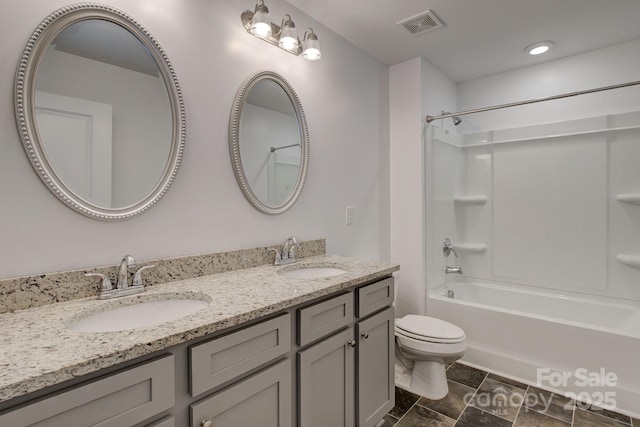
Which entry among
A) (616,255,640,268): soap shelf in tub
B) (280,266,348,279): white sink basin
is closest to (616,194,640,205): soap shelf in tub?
(616,255,640,268): soap shelf in tub

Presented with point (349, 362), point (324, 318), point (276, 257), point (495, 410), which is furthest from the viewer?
point (495, 410)

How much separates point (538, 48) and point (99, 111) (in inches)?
115

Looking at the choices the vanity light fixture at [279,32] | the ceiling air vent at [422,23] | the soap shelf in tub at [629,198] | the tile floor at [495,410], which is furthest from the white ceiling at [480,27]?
the tile floor at [495,410]

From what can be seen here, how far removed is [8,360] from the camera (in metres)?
0.69

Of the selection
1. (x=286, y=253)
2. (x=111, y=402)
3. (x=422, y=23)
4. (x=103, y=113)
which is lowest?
(x=111, y=402)

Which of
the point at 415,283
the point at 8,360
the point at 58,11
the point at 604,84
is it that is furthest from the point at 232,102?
the point at 604,84

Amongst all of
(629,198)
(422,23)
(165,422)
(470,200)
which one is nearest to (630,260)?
(629,198)

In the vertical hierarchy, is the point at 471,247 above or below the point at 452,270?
above

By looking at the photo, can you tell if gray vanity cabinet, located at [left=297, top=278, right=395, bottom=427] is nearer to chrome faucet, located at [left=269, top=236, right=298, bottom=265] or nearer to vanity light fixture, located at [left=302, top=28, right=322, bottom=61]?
chrome faucet, located at [left=269, top=236, right=298, bottom=265]

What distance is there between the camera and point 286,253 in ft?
5.92

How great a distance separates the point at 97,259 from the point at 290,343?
0.77 metres

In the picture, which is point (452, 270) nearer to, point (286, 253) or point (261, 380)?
point (286, 253)

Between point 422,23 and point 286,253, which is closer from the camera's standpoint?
point 286,253

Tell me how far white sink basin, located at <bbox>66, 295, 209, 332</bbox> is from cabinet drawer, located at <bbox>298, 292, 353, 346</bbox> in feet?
1.20
